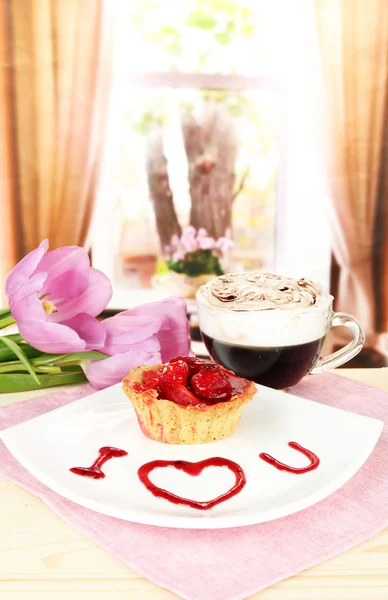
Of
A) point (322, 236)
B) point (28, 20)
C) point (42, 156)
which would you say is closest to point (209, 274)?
point (322, 236)

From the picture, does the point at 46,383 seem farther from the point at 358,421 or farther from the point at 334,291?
the point at 334,291

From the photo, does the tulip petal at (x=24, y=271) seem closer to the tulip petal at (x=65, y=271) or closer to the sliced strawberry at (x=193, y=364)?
the tulip petal at (x=65, y=271)

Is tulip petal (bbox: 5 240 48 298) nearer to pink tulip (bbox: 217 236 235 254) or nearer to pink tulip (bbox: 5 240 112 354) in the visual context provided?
pink tulip (bbox: 5 240 112 354)

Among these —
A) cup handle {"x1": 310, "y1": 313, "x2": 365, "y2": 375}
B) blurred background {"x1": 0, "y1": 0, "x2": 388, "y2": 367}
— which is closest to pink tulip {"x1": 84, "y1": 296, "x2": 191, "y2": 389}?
cup handle {"x1": 310, "y1": 313, "x2": 365, "y2": 375}

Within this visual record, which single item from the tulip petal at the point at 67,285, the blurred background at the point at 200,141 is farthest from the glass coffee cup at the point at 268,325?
the blurred background at the point at 200,141

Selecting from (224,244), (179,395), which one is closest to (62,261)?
(179,395)
